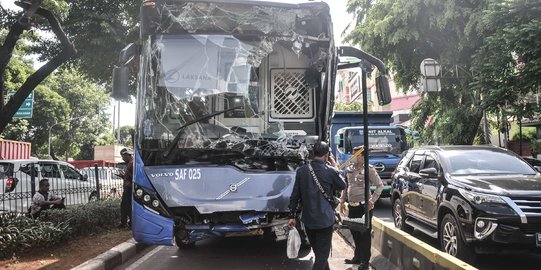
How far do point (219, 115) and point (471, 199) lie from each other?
11.0 feet

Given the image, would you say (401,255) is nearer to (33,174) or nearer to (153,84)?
(153,84)

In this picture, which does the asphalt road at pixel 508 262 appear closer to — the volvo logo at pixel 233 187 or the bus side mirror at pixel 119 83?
the volvo logo at pixel 233 187

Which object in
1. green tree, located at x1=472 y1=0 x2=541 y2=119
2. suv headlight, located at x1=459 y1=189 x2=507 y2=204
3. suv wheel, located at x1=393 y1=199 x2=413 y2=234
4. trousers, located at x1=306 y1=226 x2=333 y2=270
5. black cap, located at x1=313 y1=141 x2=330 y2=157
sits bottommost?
suv wheel, located at x1=393 y1=199 x2=413 y2=234

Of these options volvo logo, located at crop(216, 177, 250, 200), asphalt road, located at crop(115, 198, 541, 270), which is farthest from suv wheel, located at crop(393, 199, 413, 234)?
volvo logo, located at crop(216, 177, 250, 200)

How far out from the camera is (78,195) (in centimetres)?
1141

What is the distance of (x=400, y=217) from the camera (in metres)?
8.84

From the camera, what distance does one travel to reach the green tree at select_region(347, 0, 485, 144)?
50.4 feet

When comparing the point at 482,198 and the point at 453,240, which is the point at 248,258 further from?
the point at 482,198

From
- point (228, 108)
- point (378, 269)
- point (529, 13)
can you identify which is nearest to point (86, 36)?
point (228, 108)

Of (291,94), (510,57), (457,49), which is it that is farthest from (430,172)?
(457,49)

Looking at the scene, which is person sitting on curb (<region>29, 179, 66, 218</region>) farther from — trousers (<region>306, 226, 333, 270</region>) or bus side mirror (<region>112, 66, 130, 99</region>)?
trousers (<region>306, 226, 333, 270</region>)

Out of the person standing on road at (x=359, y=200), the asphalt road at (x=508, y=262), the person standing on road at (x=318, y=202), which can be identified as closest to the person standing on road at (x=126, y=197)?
the person standing on road at (x=359, y=200)

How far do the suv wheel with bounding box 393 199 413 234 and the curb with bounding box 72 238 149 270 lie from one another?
15.4ft

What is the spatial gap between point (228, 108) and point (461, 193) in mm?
3263
